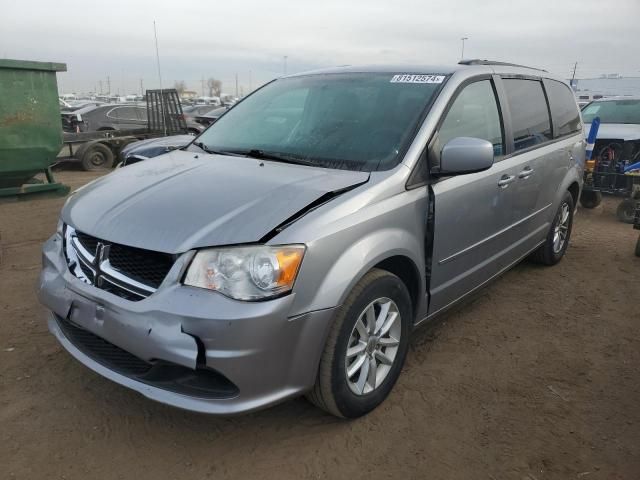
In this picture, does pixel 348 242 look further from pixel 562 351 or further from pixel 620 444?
pixel 562 351

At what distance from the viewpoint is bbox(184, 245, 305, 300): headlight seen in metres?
2.09

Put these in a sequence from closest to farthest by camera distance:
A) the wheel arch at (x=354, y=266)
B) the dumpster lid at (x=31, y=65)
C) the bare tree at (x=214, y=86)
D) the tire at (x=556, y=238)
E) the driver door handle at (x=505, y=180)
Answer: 1. the wheel arch at (x=354, y=266)
2. the driver door handle at (x=505, y=180)
3. the tire at (x=556, y=238)
4. the dumpster lid at (x=31, y=65)
5. the bare tree at (x=214, y=86)

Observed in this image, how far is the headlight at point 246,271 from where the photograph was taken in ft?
6.85

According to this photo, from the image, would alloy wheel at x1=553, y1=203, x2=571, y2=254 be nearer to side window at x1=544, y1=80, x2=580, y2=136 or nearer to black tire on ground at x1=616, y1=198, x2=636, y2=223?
side window at x1=544, y1=80, x2=580, y2=136

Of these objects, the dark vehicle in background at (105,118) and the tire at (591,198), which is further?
the dark vehicle in background at (105,118)

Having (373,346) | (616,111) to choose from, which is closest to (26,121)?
(373,346)

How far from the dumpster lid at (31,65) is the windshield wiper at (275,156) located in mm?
5607

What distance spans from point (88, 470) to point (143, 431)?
1.03 feet

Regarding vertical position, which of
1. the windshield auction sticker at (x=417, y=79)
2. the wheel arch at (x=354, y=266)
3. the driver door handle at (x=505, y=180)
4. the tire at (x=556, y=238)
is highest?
the windshield auction sticker at (x=417, y=79)

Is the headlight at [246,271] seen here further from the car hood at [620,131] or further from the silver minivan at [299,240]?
the car hood at [620,131]

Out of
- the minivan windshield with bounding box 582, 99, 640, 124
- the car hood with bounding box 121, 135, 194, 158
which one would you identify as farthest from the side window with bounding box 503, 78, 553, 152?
the minivan windshield with bounding box 582, 99, 640, 124

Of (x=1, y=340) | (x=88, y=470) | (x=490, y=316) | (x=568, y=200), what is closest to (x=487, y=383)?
(x=490, y=316)

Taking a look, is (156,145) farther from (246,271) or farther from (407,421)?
(407,421)

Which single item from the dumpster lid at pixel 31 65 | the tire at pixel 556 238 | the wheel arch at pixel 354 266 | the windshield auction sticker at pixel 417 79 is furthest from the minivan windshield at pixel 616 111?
Answer: the dumpster lid at pixel 31 65
